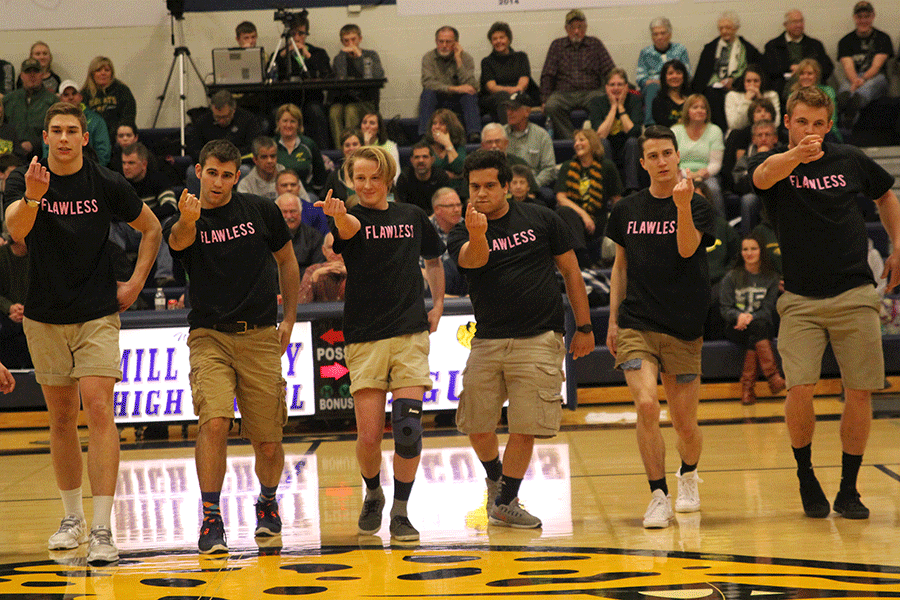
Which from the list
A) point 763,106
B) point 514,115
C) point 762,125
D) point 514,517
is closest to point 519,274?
point 514,517

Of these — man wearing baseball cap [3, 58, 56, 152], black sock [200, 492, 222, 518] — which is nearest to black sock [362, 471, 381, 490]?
black sock [200, 492, 222, 518]

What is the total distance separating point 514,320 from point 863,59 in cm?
948

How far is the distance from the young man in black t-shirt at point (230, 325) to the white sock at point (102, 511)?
40 cm

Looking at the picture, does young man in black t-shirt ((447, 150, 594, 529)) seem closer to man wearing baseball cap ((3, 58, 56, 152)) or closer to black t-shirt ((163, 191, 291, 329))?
black t-shirt ((163, 191, 291, 329))

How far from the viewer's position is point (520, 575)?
3.90m

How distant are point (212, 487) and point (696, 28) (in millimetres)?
10792

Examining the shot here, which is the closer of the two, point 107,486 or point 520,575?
point 520,575

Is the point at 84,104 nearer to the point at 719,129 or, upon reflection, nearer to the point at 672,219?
the point at 719,129

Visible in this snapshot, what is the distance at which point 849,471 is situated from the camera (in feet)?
15.9

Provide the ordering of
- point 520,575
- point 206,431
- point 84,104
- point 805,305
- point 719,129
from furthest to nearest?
point 84,104 → point 719,129 → point 805,305 → point 206,431 → point 520,575

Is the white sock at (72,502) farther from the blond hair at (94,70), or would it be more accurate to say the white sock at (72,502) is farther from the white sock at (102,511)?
the blond hair at (94,70)

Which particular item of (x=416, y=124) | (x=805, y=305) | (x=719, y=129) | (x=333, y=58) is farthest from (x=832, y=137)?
(x=805, y=305)

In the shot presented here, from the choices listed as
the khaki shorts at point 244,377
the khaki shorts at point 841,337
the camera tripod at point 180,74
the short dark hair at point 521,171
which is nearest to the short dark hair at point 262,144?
the camera tripod at point 180,74

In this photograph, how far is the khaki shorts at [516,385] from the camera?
4.83 m
